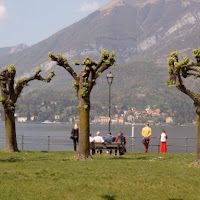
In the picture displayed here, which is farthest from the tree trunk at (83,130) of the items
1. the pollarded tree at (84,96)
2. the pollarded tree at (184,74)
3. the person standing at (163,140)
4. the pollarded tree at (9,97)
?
the person standing at (163,140)

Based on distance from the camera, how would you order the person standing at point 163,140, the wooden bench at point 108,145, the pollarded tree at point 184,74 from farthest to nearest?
the person standing at point 163,140 < the wooden bench at point 108,145 < the pollarded tree at point 184,74

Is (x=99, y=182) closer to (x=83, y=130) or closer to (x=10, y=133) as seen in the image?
(x=83, y=130)

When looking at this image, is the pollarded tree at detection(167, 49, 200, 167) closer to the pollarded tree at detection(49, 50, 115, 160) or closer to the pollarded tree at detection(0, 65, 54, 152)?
the pollarded tree at detection(49, 50, 115, 160)

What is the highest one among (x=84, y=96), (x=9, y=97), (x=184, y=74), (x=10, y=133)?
(x=184, y=74)

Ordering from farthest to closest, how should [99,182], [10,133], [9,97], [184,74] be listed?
[9,97]
[10,133]
[184,74]
[99,182]

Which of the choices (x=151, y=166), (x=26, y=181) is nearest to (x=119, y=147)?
(x=151, y=166)

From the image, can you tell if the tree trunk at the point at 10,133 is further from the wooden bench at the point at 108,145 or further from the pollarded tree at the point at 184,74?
the pollarded tree at the point at 184,74

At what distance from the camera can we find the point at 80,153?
79.7 ft

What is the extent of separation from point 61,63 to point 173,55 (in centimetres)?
590

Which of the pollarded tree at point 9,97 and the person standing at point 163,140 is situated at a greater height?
the pollarded tree at point 9,97

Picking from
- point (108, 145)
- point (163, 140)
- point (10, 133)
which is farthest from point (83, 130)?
point (163, 140)

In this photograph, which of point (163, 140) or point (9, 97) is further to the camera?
point (163, 140)

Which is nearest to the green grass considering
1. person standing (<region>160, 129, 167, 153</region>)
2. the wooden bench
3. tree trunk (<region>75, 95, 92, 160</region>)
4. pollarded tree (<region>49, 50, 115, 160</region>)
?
tree trunk (<region>75, 95, 92, 160</region>)

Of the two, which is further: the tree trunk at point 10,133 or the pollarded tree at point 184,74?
the tree trunk at point 10,133
